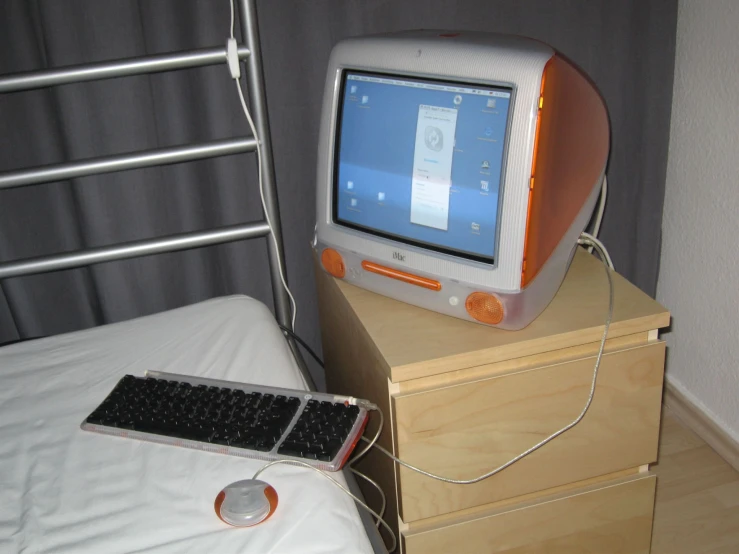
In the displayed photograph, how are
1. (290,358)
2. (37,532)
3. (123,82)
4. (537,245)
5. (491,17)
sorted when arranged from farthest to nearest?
1. (491,17)
2. (123,82)
3. (290,358)
4. (537,245)
5. (37,532)

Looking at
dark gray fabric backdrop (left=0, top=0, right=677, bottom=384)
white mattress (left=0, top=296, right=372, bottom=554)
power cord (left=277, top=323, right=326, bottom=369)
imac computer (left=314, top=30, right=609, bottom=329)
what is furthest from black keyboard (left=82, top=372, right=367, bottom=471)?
dark gray fabric backdrop (left=0, top=0, right=677, bottom=384)

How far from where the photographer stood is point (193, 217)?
1.38m

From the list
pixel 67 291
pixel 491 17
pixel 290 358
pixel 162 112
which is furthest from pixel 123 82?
pixel 491 17

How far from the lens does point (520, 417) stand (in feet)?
3.22

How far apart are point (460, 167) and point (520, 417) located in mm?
341

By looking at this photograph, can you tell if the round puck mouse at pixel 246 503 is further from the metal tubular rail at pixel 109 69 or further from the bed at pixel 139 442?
the metal tubular rail at pixel 109 69

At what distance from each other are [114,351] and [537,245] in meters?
0.65

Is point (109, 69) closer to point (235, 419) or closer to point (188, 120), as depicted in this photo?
point (188, 120)

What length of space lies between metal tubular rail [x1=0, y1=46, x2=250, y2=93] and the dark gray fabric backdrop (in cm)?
9

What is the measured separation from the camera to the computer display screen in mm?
922

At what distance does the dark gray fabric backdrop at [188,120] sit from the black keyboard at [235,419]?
1.48 feet

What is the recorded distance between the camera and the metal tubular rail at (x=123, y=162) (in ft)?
3.86

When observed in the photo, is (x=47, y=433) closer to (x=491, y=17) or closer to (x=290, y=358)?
(x=290, y=358)

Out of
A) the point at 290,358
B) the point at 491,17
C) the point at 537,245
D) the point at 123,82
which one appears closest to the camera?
the point at 537,245
